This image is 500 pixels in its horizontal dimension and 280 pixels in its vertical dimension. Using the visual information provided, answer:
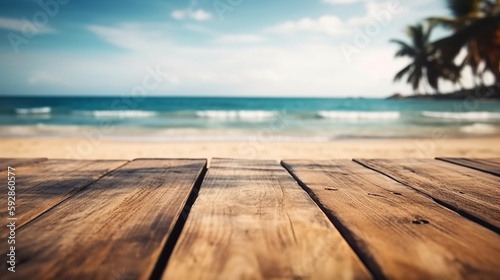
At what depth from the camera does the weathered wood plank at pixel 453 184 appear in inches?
27.7

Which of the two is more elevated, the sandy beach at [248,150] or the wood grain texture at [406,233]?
the wood grain texture at [406,233]

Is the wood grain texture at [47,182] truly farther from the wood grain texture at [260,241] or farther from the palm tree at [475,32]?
the palm tree at [475,32]

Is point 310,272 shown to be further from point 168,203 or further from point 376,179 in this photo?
point 376,179

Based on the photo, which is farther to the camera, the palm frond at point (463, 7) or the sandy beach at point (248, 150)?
the palm frond at point (463, 7)

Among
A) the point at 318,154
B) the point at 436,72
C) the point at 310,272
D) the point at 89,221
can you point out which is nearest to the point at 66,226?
the point at 89,221

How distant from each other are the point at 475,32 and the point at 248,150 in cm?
1978

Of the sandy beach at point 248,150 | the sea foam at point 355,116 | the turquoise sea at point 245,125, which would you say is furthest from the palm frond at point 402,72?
the sandy beach at point 248,150

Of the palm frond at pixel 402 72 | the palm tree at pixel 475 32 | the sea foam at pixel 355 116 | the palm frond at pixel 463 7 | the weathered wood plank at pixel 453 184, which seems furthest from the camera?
the palm frond at pixel 402 72

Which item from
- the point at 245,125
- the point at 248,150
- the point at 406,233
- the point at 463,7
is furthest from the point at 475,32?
the point at 406,233

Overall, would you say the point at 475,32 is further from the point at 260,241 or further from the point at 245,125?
the point at 260,241

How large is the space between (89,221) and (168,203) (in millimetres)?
176

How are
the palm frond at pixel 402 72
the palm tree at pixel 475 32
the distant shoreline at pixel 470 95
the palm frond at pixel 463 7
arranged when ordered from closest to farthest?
the palm tree at pixel 475 32 → the palm frond at pixel 463 7 → the distant shoreline at pixel 470 95 → the palm frond at pixel 402 72

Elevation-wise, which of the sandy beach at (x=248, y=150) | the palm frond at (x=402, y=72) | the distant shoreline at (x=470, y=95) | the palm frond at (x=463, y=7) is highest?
the palm frond at (x=463, y=7)

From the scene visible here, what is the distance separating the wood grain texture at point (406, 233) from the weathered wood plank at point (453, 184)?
0.05 metres
